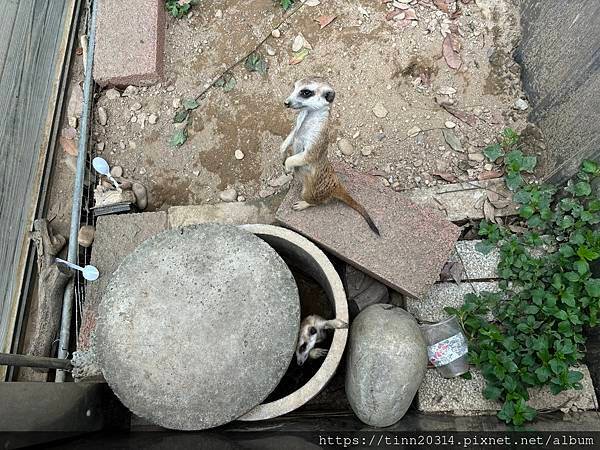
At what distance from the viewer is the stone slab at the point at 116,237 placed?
303 cm

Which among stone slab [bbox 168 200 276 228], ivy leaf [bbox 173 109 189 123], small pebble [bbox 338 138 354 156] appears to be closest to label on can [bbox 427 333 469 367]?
stone slab [bbox 168 200 276 228]

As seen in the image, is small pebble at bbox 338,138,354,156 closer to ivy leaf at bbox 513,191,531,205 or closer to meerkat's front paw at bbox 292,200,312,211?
meerkat's front paw at bbox 292,200,312,211

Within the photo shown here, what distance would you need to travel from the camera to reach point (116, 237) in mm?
3109

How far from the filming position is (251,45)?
370 cm

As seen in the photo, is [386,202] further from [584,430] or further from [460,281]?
[584,430]

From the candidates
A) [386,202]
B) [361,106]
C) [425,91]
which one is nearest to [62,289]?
[386,202]

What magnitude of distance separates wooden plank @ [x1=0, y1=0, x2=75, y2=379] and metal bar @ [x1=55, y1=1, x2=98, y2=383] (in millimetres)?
321

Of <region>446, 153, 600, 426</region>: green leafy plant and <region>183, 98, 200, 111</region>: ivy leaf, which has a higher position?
<region>183, 98, 200, 111</region>: ivy leaf

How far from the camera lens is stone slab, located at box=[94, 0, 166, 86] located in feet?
11.8

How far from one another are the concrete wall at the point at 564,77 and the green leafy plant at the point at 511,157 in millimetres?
143

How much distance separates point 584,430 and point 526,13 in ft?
8.73

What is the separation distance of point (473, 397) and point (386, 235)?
97 centimetres

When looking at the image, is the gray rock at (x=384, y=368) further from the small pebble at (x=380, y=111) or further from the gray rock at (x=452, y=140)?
the small pebble at (x=380, y=111)

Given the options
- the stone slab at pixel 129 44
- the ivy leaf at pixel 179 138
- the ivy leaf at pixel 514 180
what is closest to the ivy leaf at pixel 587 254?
the ivy leaf at pixel 514 180
